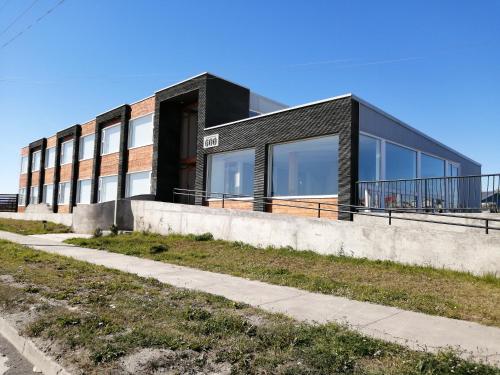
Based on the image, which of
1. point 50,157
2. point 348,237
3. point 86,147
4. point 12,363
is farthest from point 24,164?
point 12,363

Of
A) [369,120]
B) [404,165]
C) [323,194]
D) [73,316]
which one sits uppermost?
[369,120]

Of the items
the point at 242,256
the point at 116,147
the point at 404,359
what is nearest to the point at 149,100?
the point at 116,147

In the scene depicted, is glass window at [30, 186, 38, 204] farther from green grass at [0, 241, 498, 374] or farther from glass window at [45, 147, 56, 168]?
green grass at [0, 241, 498, 374]

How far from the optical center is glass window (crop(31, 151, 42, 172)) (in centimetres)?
4412

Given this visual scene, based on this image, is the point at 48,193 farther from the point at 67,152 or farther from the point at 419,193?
the point at 419,193

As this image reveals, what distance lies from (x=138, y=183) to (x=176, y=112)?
504 cm

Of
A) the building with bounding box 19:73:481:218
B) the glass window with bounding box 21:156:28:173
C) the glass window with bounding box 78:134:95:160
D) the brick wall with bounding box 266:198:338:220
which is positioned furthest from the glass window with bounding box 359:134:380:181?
the glass window with bounding box 21:156:28:173

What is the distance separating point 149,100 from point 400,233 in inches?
782

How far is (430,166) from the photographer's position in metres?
21.2

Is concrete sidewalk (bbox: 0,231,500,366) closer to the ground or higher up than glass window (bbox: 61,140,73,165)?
closer to the ground

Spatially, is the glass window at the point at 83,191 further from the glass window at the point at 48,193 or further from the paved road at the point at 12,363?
the paved road at the point at 12,363

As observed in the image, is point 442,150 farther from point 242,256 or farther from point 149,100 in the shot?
point 149,100

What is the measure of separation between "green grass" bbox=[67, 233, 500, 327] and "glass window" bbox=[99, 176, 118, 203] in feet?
46.4

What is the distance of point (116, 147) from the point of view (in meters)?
29.6
